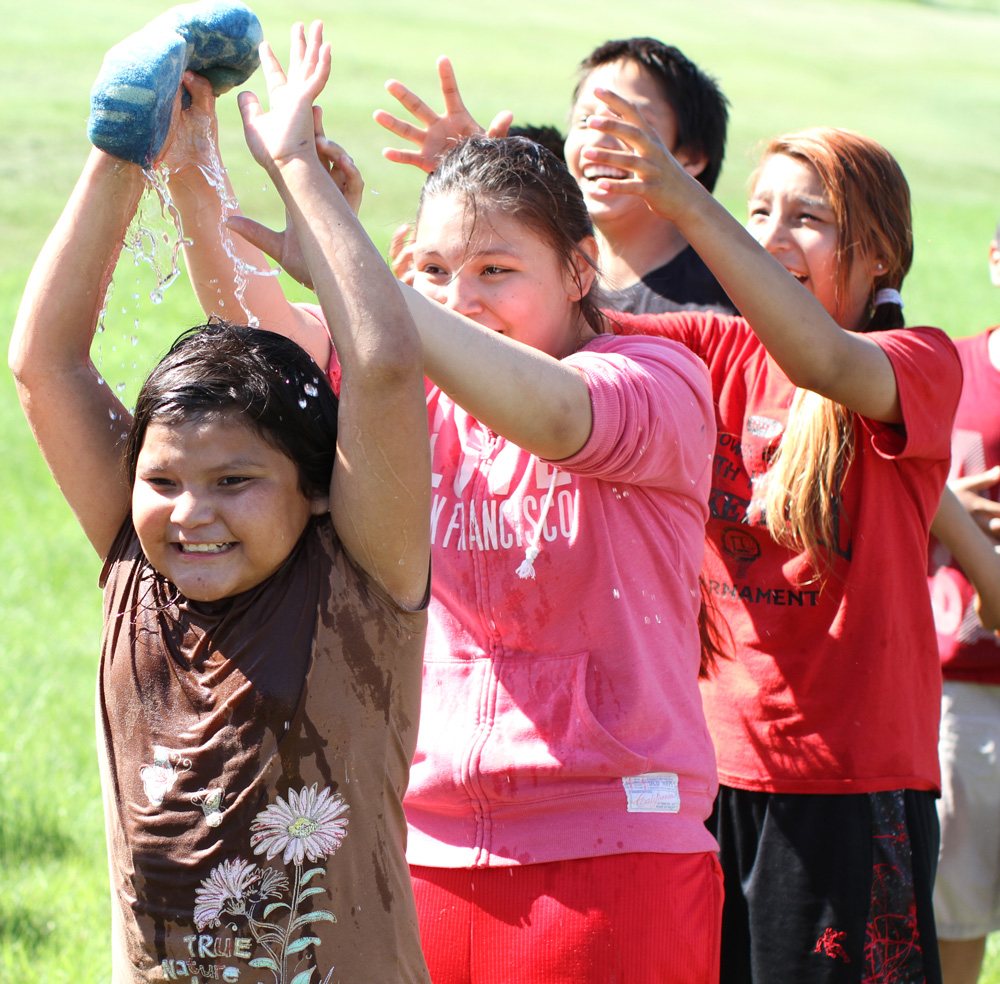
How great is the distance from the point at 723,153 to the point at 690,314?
1169mm

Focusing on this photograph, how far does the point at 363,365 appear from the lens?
5.80ft

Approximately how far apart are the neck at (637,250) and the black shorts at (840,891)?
1581 millimetres

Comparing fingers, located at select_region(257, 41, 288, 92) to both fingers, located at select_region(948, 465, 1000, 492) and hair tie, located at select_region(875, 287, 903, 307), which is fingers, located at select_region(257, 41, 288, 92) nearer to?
hair tie, located at select_region(875, 287, 903, 307)

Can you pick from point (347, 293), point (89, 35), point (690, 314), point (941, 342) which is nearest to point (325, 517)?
point (347, 293)

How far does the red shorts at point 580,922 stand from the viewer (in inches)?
79.6

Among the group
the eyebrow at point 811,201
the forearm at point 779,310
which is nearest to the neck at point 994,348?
the eyebrow at point 811,201

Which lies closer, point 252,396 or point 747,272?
point 252,396

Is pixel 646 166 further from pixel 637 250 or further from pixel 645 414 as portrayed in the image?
pixel 637 250

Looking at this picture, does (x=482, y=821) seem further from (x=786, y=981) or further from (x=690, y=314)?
(x=690, y=314)

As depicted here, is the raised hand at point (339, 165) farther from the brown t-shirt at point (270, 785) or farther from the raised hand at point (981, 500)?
the raised hand at point (981, 500)

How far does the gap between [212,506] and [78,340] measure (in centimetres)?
39

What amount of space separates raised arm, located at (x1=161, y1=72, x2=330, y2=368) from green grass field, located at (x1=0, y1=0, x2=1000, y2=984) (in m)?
0.21

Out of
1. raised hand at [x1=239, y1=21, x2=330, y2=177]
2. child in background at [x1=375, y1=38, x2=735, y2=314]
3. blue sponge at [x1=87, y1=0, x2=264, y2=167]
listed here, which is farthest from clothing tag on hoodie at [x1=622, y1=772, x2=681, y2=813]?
child in background at [x1=375, y1=38, x2=735, y2=314]

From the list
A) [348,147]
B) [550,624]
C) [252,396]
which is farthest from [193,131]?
[348,147]
